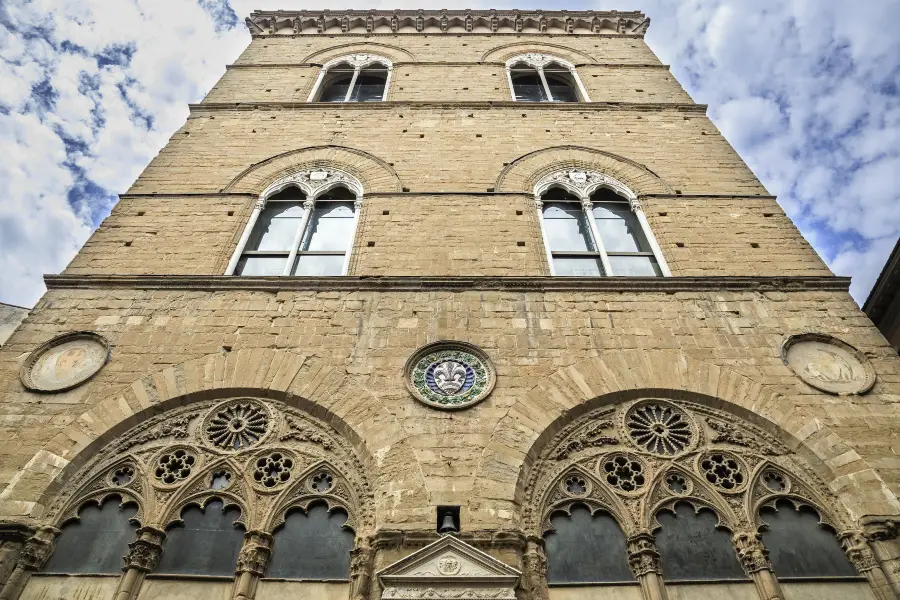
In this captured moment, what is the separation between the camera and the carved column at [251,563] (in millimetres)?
4355

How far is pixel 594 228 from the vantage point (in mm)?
7863

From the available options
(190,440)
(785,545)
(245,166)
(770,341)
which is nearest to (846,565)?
(785,545)

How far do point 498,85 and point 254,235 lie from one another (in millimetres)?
6097

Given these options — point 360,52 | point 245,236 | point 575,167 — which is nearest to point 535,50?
point 360,52

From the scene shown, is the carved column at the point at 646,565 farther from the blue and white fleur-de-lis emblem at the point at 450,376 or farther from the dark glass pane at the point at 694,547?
the blue and white fleur-de-lis emblem at the point at 450,376

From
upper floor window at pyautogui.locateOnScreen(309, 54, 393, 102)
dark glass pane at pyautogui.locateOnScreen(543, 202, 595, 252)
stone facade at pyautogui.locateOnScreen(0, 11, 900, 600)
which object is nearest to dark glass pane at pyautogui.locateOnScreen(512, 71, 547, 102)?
stone facade at pyautogui.locateOnScreen(0, 11, 900, 600)

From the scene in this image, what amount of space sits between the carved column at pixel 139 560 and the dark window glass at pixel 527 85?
967cm

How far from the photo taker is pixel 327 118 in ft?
33.1

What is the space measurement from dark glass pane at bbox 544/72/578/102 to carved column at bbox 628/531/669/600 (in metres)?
9.10

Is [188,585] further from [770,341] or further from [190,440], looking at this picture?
[770,341]

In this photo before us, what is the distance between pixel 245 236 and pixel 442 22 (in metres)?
9.13

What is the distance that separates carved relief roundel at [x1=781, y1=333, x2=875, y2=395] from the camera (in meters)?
5.57

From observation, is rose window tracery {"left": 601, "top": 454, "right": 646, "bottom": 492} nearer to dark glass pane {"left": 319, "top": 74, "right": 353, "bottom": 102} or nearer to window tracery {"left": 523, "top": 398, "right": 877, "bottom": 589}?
window tracery {"left": 523, "top": 398, "right": 877, "bottom": 589}

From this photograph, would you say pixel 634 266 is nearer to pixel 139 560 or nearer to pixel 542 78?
pixel 139 560
